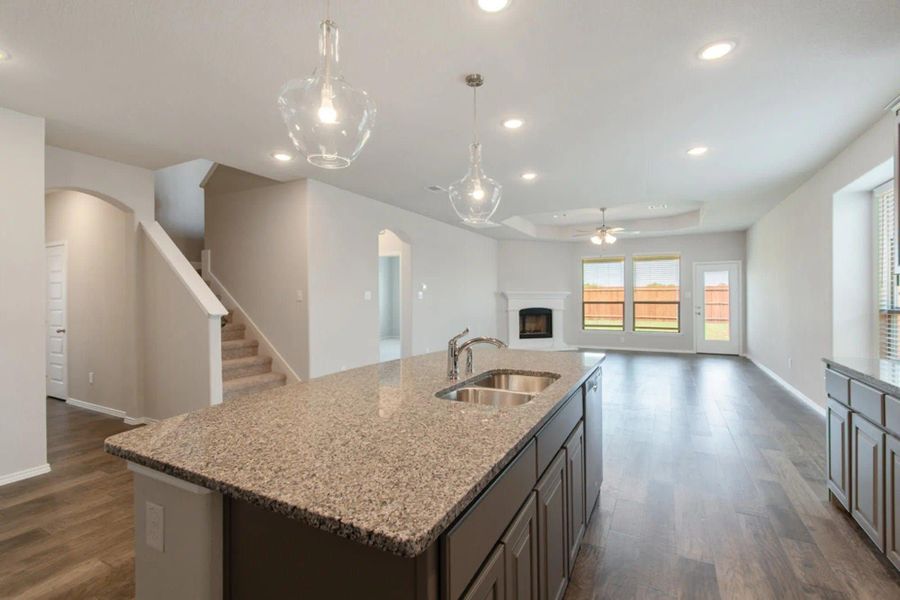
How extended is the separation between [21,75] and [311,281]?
2710mm

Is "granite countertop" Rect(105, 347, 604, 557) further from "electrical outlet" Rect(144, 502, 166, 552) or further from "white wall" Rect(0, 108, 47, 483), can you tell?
"white wall" Rect(0, 108, 47, 483)

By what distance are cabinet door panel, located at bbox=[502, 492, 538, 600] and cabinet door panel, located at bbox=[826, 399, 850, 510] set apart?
2.05 metres

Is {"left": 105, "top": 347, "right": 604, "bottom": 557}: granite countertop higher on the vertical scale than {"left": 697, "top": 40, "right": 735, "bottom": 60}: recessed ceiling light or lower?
lower

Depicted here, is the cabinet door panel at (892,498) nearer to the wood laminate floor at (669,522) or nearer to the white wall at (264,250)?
the wood laminate floor at (669,522)

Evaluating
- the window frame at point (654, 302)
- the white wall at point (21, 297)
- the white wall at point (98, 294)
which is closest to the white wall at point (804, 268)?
the window frame at point (654, 302)

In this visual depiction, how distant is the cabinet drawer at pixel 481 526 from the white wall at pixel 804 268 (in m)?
3.73

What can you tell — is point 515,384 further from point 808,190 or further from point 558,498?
point 808,190

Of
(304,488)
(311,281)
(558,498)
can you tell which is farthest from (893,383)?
(311,281)

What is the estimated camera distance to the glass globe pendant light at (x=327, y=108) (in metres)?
Answer: 1.59

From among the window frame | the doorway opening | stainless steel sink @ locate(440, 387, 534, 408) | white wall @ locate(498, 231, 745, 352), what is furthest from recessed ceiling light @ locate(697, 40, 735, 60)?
the window frame

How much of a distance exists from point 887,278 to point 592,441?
3.42 meters

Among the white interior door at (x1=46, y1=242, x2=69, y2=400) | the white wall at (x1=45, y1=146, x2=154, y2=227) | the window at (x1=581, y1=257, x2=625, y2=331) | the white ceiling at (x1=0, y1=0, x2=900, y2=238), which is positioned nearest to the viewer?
the white ceiling at (x1=0, y1=0, x2=900, y2=238)

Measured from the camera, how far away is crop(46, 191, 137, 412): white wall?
180 inches

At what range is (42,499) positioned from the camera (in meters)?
2.79
